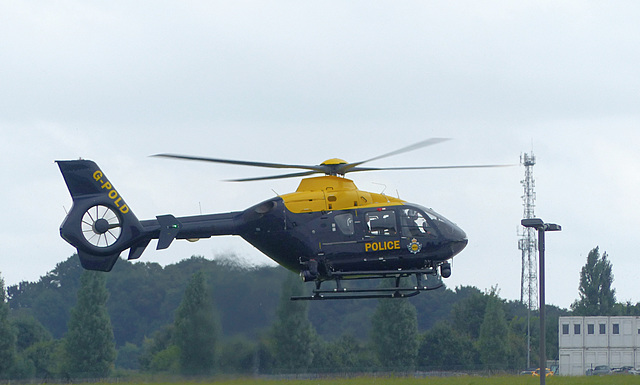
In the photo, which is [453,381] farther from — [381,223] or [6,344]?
[381,223]

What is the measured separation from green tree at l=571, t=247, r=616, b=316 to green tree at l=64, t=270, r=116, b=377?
171 ft

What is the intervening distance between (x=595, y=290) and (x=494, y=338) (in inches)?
1264

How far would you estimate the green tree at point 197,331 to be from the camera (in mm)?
40969

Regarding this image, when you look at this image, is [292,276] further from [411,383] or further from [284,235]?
[411,383]

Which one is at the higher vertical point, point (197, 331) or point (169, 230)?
point (169, 230)

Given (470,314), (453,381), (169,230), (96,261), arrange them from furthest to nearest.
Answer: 1. (470,314)
2. (453,381)
3. (96,261)
4. (169,230)

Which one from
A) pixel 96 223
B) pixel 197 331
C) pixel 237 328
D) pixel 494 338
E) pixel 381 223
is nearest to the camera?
pixel 381 223

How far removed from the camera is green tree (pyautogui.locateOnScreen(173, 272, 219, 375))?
41.0 metres

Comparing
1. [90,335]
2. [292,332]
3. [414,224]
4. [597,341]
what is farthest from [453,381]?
[597,341]

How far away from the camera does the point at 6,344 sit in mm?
61781

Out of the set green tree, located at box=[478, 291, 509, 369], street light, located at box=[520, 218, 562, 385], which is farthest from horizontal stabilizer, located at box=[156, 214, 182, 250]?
green tree, located at box=[478, 291, 509, 369]

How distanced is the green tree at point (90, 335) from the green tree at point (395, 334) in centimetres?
1574

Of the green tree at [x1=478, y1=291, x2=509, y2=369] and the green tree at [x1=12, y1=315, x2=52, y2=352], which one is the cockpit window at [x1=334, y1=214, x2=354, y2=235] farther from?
the green tree at [x1=12, y1=315, x2=52, y2=352]

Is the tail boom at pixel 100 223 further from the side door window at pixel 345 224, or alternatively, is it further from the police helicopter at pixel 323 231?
the side door window at pixel 345 224
